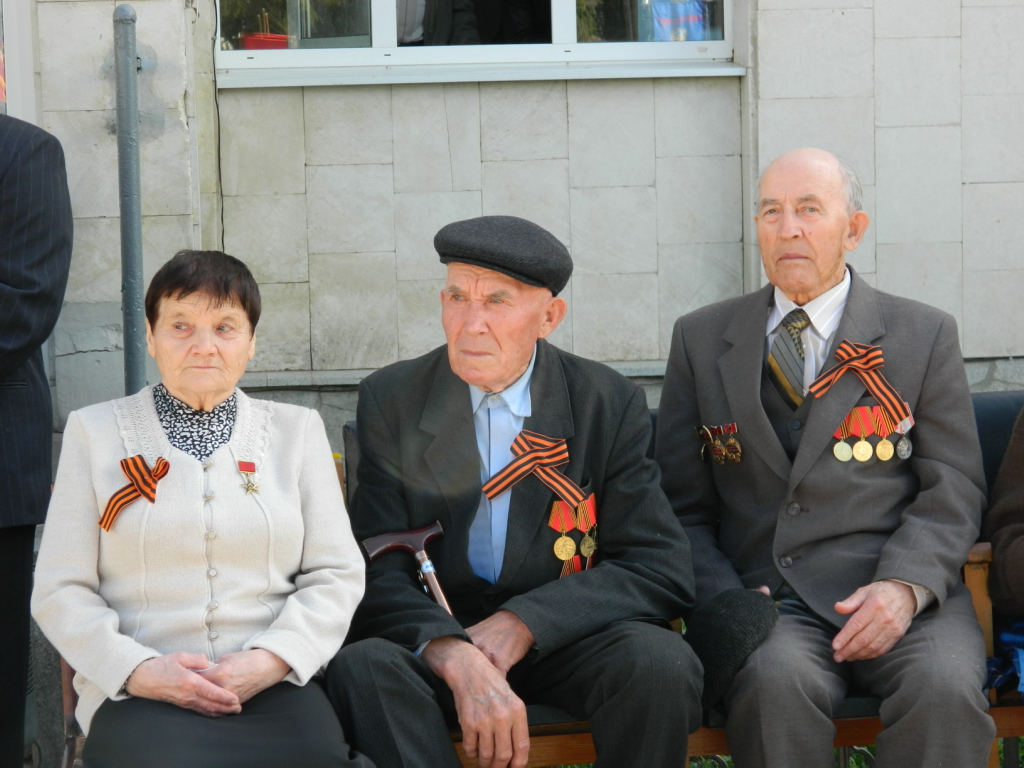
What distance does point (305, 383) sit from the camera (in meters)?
5.61

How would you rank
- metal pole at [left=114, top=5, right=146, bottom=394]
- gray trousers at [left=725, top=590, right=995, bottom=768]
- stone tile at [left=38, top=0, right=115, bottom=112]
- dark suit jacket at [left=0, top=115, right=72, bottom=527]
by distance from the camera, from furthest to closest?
1. stone tile at [left=38, top=0, right=115, bottom=112]
2. metal pole at [left=114, top=5, right=146, bottom=394]
3. dark suit jacket at [left=0, top=115, right=72, bottom=527]
4. gray trousers at [left=725, top=590, right=995, bottom=768]

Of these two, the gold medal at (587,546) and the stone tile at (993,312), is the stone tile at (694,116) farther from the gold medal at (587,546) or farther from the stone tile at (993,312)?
the gold medal at (587,546)

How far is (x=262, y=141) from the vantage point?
5.71 m

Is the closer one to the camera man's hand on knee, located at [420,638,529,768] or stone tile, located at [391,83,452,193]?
man's hand on knee, located at [420,638,529,768]

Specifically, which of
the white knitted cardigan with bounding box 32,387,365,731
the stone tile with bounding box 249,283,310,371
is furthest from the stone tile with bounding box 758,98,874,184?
the white knitted cardigan with bounding box 32,387,365,731

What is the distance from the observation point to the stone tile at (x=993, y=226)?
5676 millimetres

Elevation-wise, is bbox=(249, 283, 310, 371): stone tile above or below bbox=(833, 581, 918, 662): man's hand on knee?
above

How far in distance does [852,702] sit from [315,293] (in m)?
3.48

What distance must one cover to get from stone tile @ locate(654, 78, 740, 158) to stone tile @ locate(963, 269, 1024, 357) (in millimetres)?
1351

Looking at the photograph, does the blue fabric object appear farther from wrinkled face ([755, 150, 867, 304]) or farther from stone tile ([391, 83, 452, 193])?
wrinkled face ([755, 150, 867, 304])

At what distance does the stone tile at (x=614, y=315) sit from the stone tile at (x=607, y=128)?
1.59 feet

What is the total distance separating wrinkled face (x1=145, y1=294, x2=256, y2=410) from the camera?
2.85 meters

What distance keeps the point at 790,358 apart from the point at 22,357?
84.4 inches

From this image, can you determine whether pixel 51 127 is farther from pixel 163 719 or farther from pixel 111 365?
pixel 163 719
